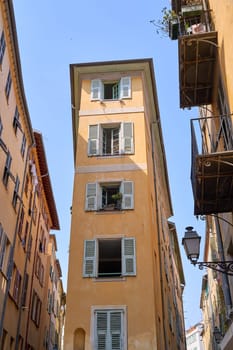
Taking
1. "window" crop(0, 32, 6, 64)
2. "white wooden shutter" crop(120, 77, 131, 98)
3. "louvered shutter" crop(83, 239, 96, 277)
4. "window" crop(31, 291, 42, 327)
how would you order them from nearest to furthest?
"louvered shutter" crop(83, 239, 96, 277) → "window" crop(0, 32, 6, 64) → "white wooden shutter" crop(120, 77, 131, 98) → "window" crop(31, 291, 42, 327)

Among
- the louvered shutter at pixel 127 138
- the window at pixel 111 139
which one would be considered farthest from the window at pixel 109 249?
the louvered shutter at pixel 127 138

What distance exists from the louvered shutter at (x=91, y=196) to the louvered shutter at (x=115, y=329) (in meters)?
4.48

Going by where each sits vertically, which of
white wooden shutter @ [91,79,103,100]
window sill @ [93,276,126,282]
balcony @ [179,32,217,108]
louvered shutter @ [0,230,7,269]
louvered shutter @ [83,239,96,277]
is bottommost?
window sill @ [93,276,126,282]

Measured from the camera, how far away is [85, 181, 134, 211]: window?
714 inches

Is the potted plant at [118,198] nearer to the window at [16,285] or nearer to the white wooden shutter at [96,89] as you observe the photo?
the white wooden shutter at [96,89]

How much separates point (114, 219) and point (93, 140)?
13.7 ft

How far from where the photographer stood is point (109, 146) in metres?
20.7

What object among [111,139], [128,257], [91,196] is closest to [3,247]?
[91,196]

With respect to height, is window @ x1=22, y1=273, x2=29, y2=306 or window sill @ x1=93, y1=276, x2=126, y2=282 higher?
window @ x1=22, y1=273, x2=29, y2=306

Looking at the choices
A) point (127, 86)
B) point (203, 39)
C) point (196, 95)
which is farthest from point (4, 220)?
point (203, 39)

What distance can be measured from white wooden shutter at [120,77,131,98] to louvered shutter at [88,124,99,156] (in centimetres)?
232

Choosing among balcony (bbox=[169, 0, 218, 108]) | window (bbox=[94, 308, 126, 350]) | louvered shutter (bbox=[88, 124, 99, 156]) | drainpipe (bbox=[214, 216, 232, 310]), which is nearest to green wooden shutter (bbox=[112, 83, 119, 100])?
louvered shutter (bbox=[88, 124, 99, 156])

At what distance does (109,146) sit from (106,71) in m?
4.25

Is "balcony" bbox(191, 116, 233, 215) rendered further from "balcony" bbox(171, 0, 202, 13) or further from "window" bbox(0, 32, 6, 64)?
"window" bbox(0, 32, 6, 64)
